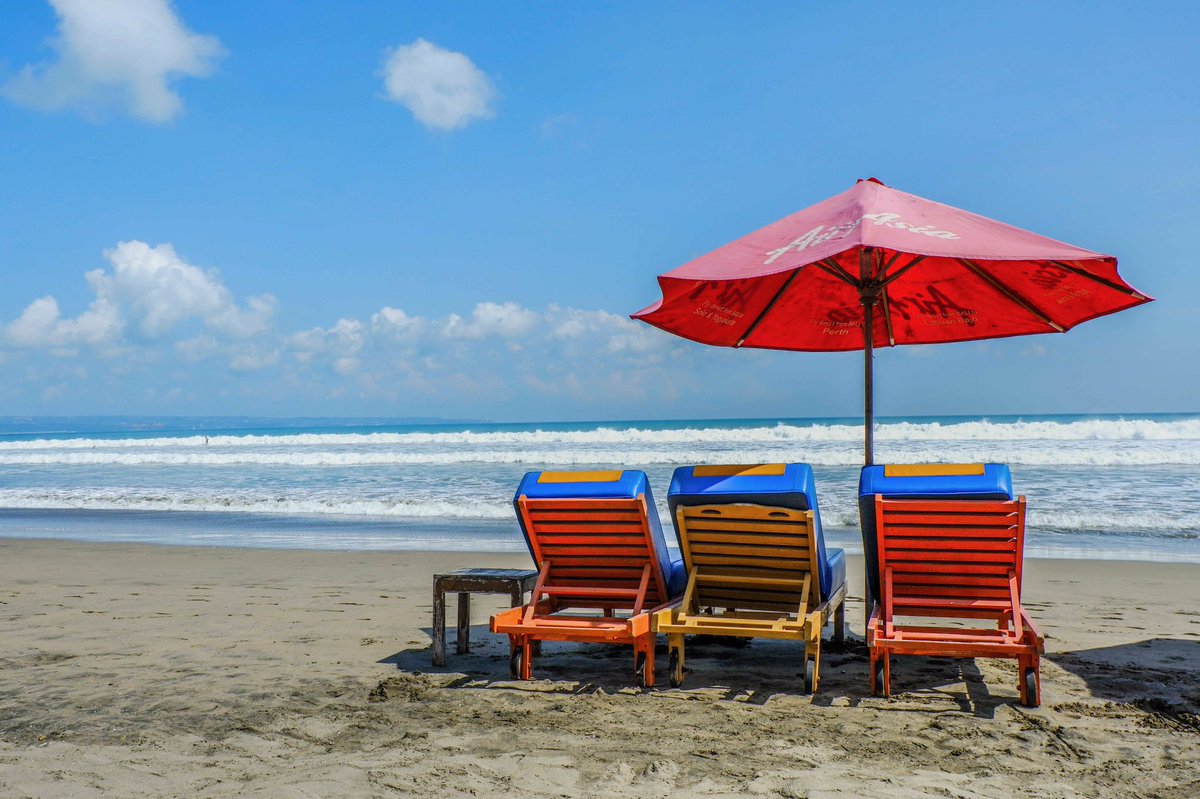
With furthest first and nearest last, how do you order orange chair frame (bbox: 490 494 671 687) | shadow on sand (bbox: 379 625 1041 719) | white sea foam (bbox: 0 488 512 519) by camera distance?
white sea foam (bbox: 0 488 512 519), orange chair frame (bbox: 490 494 671 687), shadow on sand (bbox: 379 625 1041 719)

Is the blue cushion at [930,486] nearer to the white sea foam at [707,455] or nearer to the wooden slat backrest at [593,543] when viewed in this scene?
the wooden slat backrest at [593,543]

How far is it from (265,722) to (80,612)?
12.6ft

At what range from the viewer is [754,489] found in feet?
15.8

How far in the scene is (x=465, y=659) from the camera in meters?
5.79

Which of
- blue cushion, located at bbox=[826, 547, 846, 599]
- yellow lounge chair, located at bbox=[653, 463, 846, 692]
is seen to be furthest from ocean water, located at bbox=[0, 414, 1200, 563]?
yellow lounge chair, located at bbox=[653, 463, 846, 692]

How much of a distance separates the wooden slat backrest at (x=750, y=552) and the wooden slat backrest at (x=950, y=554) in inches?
16.7

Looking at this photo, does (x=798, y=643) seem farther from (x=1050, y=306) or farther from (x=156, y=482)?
(x=156, y=482)

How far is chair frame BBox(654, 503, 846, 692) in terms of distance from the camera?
15.6ft

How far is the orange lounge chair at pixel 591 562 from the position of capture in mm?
5027

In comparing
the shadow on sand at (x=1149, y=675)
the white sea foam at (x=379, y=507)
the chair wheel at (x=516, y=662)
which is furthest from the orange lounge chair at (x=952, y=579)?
the white sea foam at (x=379, y=507)

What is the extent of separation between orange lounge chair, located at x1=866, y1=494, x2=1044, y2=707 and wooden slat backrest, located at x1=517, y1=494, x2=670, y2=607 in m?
1.30

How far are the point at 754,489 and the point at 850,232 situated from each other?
143 centimetres

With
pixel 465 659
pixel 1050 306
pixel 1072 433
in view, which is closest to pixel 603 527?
pixel 465 659

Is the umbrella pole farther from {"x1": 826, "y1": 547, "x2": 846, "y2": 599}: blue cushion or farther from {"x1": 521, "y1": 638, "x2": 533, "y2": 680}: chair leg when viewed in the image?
{"x1": 521, "y1": 638, "x2": 533, "y2": 680}: chair leg
